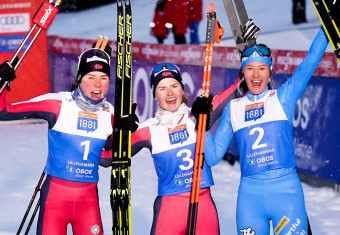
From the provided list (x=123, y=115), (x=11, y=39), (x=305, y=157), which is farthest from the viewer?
(x=11, y=39)

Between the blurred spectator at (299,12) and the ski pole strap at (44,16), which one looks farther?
the blurred spectator at (299,12)

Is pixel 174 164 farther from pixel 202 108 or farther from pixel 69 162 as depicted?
pixel 69 162

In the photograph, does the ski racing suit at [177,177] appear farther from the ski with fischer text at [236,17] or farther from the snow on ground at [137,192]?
the snow on ground at [137,192]

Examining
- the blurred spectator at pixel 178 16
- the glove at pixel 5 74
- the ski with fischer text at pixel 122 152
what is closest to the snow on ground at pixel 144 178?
the blurred spectator at pixel 178 16

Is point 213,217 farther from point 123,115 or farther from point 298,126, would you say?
point 298,126

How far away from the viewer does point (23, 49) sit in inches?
550

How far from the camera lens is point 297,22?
15727 mm

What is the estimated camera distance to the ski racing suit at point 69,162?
16.7ft

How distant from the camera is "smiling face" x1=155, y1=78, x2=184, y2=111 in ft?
16.2

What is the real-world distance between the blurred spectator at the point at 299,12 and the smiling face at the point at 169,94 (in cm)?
1107

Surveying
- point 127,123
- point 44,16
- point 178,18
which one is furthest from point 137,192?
point 178,18

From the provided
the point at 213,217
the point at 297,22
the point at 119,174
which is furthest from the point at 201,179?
the point at 297,22

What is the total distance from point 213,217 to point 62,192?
111cm

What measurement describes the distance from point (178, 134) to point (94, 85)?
0.71m
